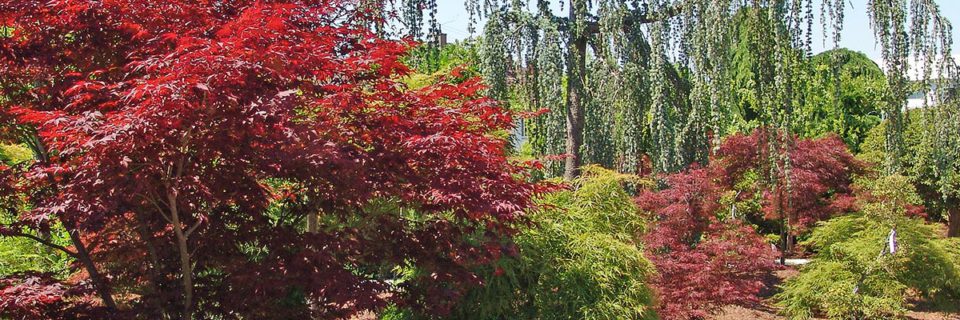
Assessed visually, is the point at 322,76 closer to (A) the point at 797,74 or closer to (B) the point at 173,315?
(B) the point at 173,315

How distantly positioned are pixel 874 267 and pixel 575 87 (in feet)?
12.2

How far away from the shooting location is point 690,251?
835 centimetres

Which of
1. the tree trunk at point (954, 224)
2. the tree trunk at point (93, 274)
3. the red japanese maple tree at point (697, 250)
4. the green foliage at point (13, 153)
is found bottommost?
the tree trunk at point (954, 224)

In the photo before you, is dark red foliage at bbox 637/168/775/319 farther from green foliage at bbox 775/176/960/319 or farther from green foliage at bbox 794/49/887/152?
green foliage at bbox 794/49/887/152

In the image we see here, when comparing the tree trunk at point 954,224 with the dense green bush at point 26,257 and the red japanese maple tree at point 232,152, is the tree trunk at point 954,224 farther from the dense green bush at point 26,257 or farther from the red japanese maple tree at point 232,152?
the dense green bush at point 26,257

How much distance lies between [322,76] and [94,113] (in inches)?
43.7

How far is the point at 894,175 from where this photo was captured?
8.98 metres

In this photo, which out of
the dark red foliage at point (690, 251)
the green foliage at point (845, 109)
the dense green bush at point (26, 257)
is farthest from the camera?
the green foliage at point (845, 109)

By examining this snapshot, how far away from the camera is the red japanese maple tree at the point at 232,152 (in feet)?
13.1

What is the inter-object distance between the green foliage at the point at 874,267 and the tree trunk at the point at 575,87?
9.47ft

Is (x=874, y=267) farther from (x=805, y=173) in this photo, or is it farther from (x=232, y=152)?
(x=232, y=152)

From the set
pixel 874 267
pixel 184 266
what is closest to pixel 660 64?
pixel 874 267

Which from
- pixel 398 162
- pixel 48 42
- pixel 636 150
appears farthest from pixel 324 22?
pixel 636 150

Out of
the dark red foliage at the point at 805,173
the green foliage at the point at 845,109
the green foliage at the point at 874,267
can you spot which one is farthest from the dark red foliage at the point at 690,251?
the green foliage at the point at 845,109
